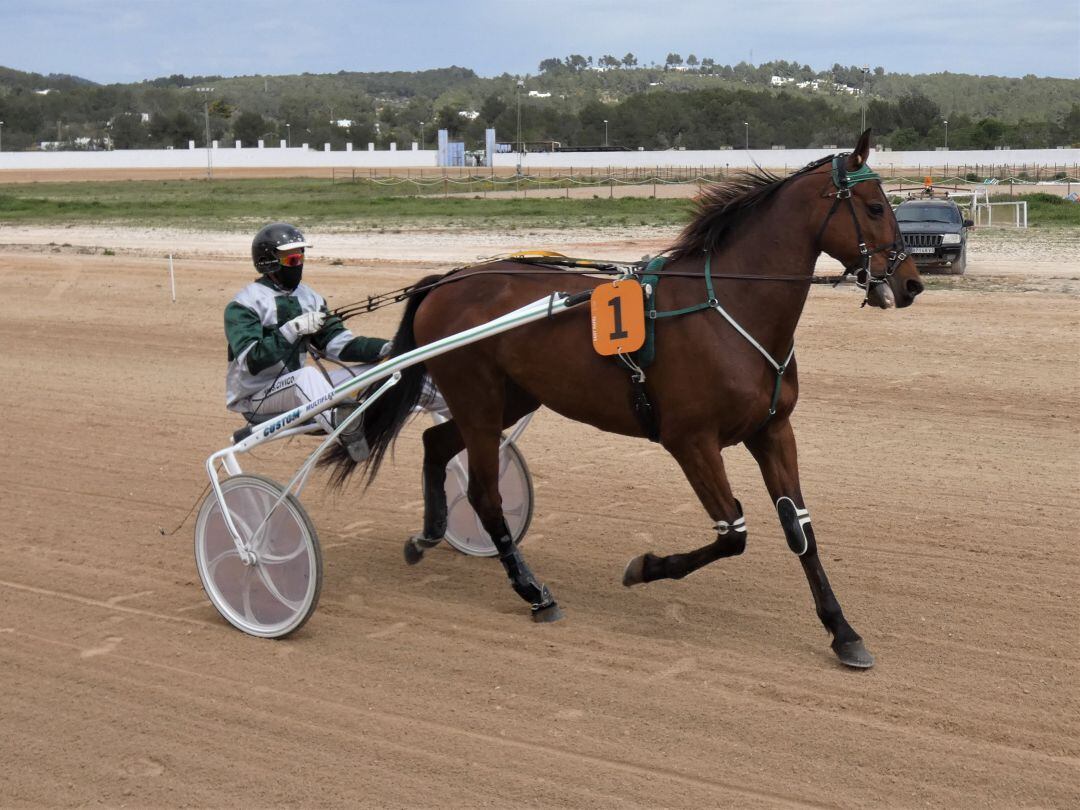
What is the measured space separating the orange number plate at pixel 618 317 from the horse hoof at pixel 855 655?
1403 millimetres

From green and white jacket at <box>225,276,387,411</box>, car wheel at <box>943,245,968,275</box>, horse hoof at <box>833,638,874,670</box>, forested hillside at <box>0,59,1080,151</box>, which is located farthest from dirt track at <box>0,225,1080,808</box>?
forested hillside at <box>0,59,1080,151</box>

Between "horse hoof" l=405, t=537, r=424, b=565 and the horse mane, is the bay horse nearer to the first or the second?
the horse mane

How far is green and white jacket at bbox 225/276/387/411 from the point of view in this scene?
5.58 m

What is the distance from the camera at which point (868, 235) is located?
4746 mm

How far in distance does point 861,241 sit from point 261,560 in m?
2.82

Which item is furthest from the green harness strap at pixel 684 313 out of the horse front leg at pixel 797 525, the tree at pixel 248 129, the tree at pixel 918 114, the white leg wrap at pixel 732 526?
the tree at pixel 248 129

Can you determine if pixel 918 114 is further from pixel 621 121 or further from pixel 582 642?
pixel 582 642

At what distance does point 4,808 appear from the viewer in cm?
391

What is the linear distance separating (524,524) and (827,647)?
1.95 m

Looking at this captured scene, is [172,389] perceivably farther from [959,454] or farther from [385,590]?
[959,454]

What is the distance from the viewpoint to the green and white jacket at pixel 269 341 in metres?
5.58

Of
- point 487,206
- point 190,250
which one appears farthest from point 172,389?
point 487,206

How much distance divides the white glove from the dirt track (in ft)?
4.15

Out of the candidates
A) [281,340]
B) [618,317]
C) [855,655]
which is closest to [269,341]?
[281,340]
